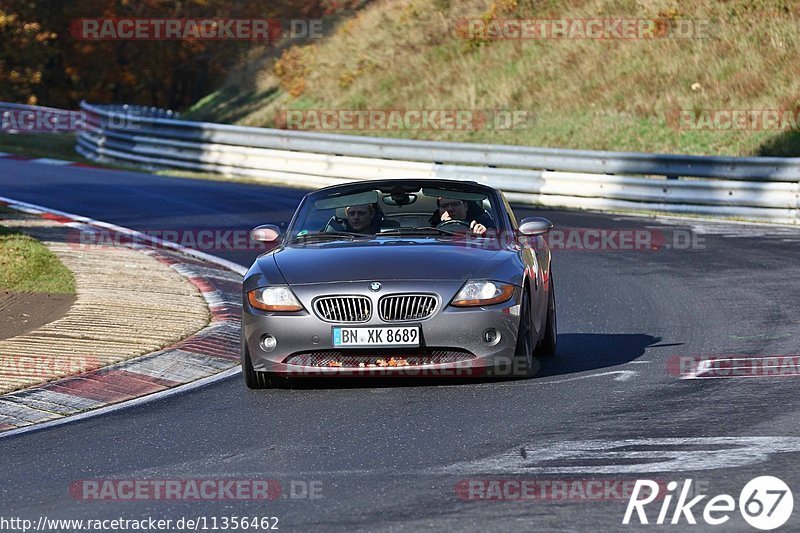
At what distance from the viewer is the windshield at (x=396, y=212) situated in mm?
10234

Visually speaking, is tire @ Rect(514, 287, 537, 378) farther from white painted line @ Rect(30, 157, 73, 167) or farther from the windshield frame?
white painted line @ Rect(30, 157, 73, 167)

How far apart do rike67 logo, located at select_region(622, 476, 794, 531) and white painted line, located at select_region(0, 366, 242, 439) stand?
386cm

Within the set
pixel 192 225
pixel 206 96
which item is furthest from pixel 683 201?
pixel 206 96

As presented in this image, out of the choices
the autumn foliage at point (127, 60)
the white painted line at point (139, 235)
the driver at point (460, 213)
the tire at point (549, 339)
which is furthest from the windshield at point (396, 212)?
the autumn foliage at point (127, 60)

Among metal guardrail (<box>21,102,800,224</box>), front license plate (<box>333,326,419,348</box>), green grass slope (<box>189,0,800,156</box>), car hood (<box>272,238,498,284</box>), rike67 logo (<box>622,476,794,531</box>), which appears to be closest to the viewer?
rike67 logo (<box>622,476,794,531</box>)

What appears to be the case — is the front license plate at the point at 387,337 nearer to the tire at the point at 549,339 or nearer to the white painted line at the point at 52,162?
the tire at the point at 549,339

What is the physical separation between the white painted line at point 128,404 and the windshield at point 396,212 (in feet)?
3.66

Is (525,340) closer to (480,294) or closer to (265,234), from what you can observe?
(480,294)

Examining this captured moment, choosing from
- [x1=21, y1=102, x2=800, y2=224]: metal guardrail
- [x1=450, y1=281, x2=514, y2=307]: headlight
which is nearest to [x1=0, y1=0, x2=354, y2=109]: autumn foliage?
[x1=21, y1=102, x2=800, y2=224]: metal guardrail

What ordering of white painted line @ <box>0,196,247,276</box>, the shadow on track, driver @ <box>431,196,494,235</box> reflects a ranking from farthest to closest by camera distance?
white painted line @ <box>0,196,247,276</box> → driver @ <box>431,196,494,235</box> → the shadow on track

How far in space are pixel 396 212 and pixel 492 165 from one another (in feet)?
47.2

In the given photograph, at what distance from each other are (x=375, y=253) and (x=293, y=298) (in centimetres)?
69

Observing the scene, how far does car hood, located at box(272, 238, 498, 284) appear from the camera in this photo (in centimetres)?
909

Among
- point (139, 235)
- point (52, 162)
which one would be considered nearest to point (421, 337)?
point (139, 235)
